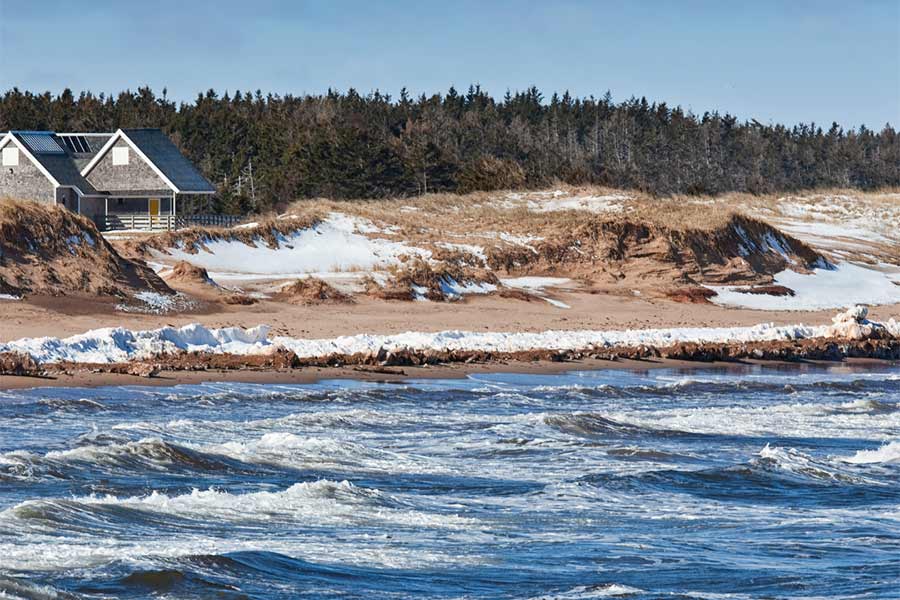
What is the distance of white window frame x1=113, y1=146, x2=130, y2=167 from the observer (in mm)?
54781

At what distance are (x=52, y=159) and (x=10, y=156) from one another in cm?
155

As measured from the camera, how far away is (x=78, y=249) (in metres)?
30.5

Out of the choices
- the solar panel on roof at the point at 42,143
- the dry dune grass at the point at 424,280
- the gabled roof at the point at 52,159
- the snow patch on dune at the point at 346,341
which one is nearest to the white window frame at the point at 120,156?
the gabled roof at the point at 52,159

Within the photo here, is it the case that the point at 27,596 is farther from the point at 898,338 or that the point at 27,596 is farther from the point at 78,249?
the point at 898,338

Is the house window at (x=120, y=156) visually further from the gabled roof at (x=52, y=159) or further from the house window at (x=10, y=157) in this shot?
the house window at (x=10, y=157)

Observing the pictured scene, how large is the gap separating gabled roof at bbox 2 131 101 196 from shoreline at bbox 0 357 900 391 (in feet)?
99.8

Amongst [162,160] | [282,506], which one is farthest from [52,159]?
[282,506]

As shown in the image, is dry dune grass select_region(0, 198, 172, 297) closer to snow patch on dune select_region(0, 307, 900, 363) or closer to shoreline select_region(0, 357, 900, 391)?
snow patch on dune select_region(0, 307, 900, 363)

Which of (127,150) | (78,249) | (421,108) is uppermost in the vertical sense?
(421,108)

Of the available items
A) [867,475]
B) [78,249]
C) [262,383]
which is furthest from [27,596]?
[78,249]

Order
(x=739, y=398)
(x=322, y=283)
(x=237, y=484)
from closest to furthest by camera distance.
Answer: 1. (x=237, y=484)
2. (x=739, y=398)
3. (x=322, y=283)

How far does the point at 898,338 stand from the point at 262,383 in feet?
59.6

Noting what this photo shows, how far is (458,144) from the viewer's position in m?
96.1

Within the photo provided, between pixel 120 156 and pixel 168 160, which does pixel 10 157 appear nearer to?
pixel 120 156
